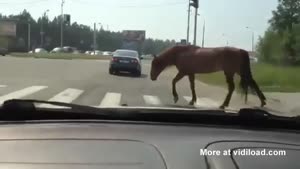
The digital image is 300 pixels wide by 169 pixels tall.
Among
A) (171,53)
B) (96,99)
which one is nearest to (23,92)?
(96,99)

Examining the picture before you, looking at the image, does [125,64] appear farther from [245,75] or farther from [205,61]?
[245,75]

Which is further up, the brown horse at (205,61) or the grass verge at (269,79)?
the brown horse at (205,61)

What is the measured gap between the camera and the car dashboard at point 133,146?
2.63m

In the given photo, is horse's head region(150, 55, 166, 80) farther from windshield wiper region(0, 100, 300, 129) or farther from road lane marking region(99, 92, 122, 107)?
windshield wiper region(0, 100, 300, 129)

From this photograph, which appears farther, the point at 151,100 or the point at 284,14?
the point at 284,14

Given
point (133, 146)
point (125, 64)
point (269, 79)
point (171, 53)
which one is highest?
point (133, 146)

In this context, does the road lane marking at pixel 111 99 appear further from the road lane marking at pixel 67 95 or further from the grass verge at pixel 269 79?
the grass verge at pixel 269 79

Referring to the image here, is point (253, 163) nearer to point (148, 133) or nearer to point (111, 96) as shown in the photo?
point (148, 133)

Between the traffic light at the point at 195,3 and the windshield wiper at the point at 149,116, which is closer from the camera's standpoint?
the windshield wiper at the point at 149,116

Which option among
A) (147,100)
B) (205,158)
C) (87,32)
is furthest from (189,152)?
(87,32)

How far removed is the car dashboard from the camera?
2633 millimetres

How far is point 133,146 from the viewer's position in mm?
2729

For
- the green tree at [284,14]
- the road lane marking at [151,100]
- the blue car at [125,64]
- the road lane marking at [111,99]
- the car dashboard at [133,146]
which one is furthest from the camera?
the green tree at [284,14]

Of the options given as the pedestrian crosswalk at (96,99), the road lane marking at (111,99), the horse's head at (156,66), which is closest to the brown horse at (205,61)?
the horse's head at (156,66)
